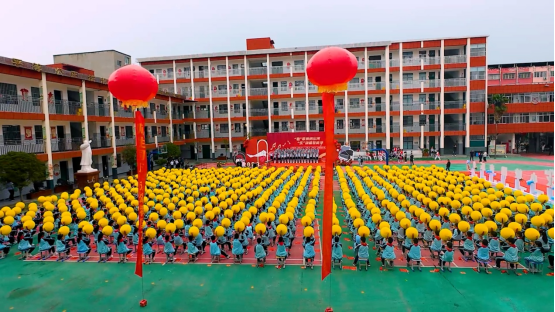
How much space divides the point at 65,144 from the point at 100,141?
121 inches

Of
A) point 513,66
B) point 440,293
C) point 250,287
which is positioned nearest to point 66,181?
point 250,287

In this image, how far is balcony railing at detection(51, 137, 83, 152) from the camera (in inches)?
939

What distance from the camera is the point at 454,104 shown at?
127 ft

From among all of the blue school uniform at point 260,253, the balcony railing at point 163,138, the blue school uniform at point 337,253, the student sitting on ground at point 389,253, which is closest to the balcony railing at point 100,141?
the balcony railing at point 163,138

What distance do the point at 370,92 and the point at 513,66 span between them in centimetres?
2051

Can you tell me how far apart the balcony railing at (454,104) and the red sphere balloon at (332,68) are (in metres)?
36.1

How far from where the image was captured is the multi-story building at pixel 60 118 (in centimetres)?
2114

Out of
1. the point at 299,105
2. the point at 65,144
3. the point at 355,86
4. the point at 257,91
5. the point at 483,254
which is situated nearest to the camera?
the point at 483,254

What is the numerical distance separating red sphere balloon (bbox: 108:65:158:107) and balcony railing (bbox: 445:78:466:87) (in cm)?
3730

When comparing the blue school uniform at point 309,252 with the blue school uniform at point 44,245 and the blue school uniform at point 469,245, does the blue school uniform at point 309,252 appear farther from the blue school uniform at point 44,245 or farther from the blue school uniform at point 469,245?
the blue school uniform at point 44,245

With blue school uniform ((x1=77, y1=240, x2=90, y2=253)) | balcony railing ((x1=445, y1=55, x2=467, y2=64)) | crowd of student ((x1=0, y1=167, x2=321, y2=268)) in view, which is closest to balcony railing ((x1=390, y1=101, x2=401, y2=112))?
balcony railing ((x1=445, y1=55, x2=467, y2=64))

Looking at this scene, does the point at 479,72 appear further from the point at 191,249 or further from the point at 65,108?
the point at 65,108

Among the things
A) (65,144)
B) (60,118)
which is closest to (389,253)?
(60,118)

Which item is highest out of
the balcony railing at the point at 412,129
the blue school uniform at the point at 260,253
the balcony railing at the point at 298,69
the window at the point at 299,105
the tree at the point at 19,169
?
the balcony railing at the point at 298,69
